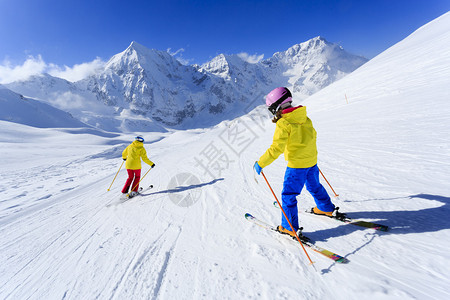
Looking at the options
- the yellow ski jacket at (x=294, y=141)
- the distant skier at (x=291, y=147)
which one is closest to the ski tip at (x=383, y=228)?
the distant skier at (x=291, y=147)

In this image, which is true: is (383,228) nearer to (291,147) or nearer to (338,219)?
(338,219)

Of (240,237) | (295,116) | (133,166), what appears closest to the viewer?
(295,116)

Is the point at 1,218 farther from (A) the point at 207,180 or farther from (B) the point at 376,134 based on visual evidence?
(B) the point at 376,134

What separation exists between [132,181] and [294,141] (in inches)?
223

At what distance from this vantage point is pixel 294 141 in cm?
295

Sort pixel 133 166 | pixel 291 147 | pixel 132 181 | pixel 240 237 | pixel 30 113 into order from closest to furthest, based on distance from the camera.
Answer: pixel 291 147, pixel 240 237, pixel 133 166, pixel 132 181, pixel 30 113

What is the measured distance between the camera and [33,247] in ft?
12.5

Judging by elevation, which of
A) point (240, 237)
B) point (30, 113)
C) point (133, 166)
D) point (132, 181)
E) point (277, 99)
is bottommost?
point (240, 237)

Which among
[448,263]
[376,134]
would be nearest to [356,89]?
[376,134]

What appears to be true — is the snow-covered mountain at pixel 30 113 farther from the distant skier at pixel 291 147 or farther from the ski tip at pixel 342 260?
the ski tip at pixel 342 260

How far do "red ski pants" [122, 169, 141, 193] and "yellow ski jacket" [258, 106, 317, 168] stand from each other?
16.3ft

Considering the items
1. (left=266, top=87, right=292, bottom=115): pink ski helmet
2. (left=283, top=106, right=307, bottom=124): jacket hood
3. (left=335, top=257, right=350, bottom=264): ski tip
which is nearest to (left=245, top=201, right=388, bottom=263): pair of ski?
(left=335, top=257, right=350, bottom=264): ski tip

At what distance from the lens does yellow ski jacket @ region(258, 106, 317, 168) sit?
2863 mm

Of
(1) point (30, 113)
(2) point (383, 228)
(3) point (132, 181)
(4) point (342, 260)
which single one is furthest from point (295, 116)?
(1) point (30, 113)
